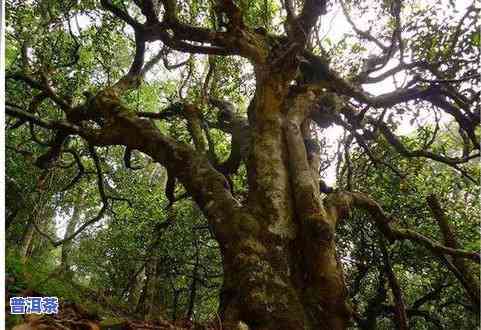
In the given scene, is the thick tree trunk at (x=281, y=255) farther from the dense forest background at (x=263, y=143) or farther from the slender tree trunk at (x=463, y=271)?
the slender tree trunk at (x=463, y=271)

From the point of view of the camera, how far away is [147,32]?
6078 mm

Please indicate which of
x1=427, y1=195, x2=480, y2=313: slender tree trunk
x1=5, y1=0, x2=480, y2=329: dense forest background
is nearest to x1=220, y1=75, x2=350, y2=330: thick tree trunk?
x1=5, y1=0, x2=480, y2=329: dense forest background

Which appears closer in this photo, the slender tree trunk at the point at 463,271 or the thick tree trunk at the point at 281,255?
the thick tree trunk at the point at 281,255

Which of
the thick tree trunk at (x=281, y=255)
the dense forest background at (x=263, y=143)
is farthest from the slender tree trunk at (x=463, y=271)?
the thick tree trunk at (x=281, y=255)

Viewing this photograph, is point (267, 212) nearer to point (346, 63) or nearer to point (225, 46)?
point (225, 46)

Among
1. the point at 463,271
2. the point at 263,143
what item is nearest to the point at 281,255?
the point at 263,143

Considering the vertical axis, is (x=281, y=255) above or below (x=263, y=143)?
below

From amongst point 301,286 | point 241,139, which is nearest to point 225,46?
point 241,139

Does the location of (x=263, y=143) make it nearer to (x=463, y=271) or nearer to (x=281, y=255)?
(x=281, y=255)

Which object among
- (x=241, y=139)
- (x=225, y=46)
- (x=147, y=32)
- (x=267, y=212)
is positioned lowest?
(x=267, y=212)

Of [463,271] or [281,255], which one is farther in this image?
[463,271]

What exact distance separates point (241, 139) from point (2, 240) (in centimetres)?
387

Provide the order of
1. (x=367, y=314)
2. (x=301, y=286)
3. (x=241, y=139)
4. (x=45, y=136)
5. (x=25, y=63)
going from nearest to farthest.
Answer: (x=301, y=286) → (x=241, y=139) → (x=25, y=63) → (x=367, y=314) → (x=45, y=136)

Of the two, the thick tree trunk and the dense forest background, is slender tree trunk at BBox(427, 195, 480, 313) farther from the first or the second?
the thick tree trunk
